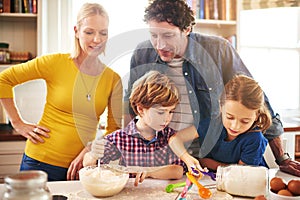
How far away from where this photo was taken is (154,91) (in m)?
1.29

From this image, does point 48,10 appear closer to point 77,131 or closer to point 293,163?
point 77,131

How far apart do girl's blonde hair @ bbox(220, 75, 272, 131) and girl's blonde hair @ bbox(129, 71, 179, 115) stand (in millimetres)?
183

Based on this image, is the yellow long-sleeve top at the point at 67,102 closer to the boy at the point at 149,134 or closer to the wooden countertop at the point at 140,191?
the boy at the point at 149,134

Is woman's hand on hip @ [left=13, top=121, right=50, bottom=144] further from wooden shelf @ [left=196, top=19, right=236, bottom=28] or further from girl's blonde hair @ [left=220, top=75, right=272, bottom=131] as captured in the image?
wooden shelf @ [left=196, top=19, right=236, bottom=28]

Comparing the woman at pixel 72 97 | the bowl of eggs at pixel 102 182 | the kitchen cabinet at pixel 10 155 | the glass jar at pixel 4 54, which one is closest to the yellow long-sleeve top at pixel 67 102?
the woman at pixel 72 97

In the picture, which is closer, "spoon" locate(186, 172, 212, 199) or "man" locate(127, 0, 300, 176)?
"spoon" locate(186, 172, 212, 199)

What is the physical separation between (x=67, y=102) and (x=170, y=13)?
1.56 feet

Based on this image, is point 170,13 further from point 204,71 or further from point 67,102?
point 67,102

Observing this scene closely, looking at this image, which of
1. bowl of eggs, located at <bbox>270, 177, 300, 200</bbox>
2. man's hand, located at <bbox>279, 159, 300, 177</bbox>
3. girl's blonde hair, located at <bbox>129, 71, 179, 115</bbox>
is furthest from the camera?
man's hand, located at <bbox>279, 159, 300, 177</bbox>

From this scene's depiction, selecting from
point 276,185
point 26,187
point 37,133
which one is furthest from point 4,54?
point 26,187

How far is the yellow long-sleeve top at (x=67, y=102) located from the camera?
4.49 ft

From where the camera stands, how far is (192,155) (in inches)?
53.9

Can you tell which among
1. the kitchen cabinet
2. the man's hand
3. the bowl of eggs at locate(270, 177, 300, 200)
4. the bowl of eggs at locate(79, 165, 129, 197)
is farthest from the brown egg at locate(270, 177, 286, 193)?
the kitchen cabinet

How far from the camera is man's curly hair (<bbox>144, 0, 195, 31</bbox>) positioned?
51.4 inches
